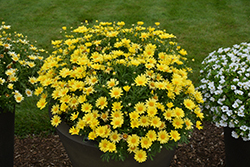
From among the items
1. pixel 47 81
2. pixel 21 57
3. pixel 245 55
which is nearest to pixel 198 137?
pixel 245 55

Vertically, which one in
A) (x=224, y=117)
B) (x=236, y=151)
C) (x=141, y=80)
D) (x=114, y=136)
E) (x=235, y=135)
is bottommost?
(x=236, y=151)

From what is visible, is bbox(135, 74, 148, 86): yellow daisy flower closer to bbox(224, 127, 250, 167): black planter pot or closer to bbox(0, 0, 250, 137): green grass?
bbox(224, 127, 250, 167): black planter pot

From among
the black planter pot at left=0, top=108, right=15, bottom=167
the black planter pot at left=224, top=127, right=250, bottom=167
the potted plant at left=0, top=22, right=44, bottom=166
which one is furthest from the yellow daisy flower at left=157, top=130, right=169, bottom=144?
the black planter pot at left=0, top=108, right=15, bottom=167

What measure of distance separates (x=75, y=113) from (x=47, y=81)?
0.38m

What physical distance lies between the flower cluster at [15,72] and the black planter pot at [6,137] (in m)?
0.15

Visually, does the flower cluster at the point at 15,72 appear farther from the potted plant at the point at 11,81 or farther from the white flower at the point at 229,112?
the white flower at the point at 229,112

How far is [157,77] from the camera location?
176 cm

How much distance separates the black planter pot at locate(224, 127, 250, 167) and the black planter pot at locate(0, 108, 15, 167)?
2.28 m

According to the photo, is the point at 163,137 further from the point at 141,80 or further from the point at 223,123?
the point at 223,123

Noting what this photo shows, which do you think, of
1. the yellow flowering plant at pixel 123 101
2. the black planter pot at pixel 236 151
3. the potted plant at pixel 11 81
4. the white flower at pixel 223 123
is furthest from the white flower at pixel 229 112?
the potted plant at pixel 11 81

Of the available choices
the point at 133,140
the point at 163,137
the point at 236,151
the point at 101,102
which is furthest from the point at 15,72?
the point at 236,151

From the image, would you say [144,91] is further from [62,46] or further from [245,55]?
[245,55]

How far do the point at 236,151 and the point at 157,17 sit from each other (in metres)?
4.45

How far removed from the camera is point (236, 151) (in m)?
2.30
